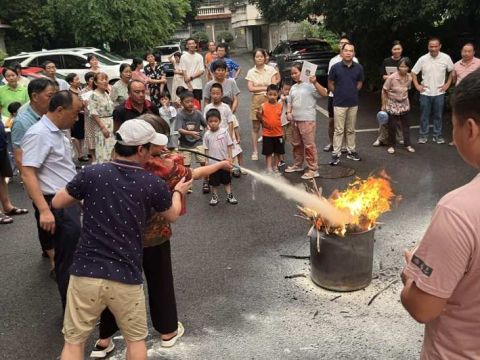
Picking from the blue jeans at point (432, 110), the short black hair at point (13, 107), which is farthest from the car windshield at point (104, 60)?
the blue jeans at point (432, 110)

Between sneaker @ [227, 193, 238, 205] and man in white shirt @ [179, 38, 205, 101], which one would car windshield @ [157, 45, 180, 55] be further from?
sneaker @ [227, 193, 238, 205]

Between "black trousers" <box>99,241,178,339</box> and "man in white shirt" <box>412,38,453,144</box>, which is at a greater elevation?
"man in white shirt" <box>412,38,453,144</box>

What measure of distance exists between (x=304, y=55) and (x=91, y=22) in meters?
13.4

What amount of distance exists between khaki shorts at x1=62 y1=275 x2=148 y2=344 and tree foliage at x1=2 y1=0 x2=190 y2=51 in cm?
2306

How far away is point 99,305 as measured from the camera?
2.84m

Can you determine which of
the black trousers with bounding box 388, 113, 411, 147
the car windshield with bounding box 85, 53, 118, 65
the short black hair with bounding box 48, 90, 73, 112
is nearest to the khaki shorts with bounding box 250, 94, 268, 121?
the black trousers with bounding box 388, 113, 411, 147

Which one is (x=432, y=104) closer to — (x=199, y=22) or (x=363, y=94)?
(x=363, y=94)

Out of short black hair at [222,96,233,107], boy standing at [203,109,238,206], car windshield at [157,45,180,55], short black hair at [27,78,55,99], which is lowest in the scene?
boy standing at [203,109,238,206]

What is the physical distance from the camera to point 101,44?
25281 millimetres

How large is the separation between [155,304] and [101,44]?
24196 mm

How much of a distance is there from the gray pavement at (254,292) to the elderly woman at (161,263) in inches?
6.0

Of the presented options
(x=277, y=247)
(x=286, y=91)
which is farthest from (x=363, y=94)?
(x=277, y=247)

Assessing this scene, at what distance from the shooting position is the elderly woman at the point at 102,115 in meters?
7.78

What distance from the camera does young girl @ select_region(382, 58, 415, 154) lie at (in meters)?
8.54
